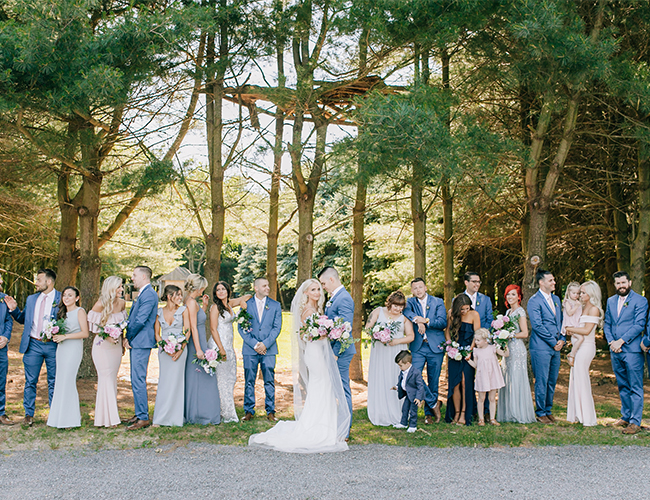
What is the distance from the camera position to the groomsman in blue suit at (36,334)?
6895mm

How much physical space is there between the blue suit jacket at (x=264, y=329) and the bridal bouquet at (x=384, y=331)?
1211mm

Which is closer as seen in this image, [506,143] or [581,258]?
[506,143]

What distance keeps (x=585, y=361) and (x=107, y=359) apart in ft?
19.3

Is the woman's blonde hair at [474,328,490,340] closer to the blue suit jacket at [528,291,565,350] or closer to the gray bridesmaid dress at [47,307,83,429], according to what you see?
the blue suit jacket at [528,291,565,350]

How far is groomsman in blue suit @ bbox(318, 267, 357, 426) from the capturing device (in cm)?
631

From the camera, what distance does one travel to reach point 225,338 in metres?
7.73

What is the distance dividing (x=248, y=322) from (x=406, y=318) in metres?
2.02

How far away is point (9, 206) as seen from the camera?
12.7 m

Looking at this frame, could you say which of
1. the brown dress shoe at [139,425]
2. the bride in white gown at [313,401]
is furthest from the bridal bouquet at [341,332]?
the brown dress shoe at [139,425]

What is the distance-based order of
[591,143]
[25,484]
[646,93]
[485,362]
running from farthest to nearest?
[591,143], [646,93], [485,362], [25,484]

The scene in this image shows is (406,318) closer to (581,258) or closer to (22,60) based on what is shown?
(22,60)

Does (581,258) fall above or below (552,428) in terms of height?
above

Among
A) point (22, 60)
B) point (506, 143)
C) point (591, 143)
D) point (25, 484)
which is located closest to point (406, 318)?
point (506, 143)

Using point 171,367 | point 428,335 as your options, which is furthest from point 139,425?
point 428,335
